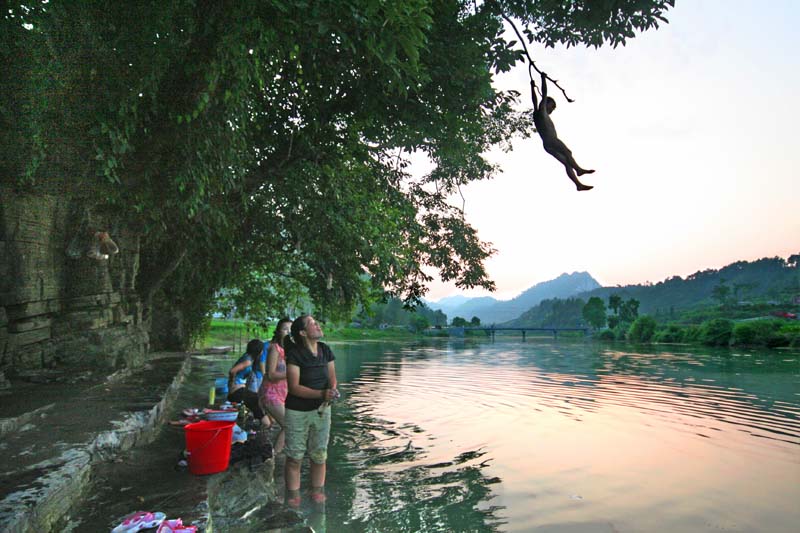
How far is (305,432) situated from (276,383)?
6.04ft

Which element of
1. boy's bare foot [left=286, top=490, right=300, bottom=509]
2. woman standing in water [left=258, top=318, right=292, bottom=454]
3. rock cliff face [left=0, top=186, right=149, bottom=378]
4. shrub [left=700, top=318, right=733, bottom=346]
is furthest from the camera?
shrub [left=700, top=318, right=733, bottom=346]

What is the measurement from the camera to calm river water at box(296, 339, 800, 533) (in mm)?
6633

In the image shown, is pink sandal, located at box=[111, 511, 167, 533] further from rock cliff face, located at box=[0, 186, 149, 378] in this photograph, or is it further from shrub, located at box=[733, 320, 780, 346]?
shrub, located at box=[733, 320, 780, 346]

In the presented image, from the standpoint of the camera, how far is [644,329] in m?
80.5

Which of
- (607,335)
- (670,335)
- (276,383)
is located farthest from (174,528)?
(607,335)

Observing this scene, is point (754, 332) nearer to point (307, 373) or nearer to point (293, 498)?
point (293, 498)

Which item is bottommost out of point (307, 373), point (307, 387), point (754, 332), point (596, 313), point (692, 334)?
point (692, 334)

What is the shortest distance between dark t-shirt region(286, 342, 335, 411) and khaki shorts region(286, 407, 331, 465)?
0.28 feet

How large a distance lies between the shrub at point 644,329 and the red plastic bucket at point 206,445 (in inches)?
3297

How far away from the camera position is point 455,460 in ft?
30.8

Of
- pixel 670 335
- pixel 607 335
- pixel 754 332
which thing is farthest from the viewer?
pixel 607 335

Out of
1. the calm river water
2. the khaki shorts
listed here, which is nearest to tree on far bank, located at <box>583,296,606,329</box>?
the calm river water

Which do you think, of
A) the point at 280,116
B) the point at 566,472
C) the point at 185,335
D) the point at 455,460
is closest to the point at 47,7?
the point at 280,116

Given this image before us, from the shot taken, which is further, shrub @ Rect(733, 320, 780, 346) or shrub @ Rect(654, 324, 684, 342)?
shrub @ Rect(654, 324, 684, 342)
